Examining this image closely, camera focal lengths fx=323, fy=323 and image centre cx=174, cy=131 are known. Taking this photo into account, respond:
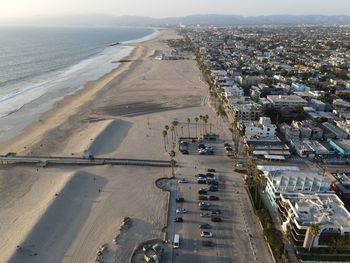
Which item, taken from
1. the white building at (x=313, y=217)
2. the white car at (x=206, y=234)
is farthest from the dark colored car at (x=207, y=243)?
the white building at (x=313, y=217)

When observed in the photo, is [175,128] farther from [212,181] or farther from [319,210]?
[319,210]

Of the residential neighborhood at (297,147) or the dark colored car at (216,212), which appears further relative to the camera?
the dark colored car at (216,212)

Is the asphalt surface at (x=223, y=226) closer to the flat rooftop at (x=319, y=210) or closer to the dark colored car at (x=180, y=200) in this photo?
the dark colored car at (x=180, y=200)

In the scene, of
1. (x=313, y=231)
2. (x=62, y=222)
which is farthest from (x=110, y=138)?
(x=313, y=231)

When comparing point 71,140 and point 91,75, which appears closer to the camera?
point 71,140

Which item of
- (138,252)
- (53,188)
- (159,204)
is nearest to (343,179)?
(159,204)

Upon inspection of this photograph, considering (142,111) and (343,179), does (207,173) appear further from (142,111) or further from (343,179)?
(142,111)

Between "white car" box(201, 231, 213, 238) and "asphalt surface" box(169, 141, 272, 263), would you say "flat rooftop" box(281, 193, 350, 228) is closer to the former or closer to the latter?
"asphalt surface" box(169, 141, 272, 263)
